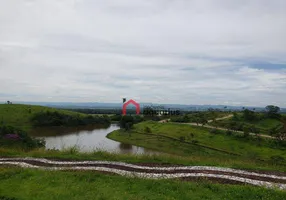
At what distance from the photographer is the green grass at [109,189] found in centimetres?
793

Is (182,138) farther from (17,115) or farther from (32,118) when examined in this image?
(17,115)

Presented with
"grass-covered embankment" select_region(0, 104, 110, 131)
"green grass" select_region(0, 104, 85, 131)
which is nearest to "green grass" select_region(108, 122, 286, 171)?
"grass-covered embankment" select_region(0, 104, 110, 131)

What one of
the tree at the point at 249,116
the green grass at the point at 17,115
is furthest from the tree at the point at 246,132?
the green grass at the point at 17,115

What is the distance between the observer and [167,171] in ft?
37.8

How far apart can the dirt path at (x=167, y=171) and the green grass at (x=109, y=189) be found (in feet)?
3.67

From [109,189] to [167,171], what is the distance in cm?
380

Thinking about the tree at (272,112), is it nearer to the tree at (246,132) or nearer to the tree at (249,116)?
the tree at (249,116)

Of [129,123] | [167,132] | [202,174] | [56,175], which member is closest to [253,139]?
[167,132]

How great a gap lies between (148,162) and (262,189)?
586 centimetres

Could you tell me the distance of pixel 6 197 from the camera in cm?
757

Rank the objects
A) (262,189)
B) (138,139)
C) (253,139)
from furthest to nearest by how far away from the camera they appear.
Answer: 1. (138,139)
2. (253,139)
3. (262,189)

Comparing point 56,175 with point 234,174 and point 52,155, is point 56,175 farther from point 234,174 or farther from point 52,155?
point 234,174

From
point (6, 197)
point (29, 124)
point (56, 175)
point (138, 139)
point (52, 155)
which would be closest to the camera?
point (6, 197)

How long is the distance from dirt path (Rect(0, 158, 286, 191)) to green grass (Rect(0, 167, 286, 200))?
1.12 m
